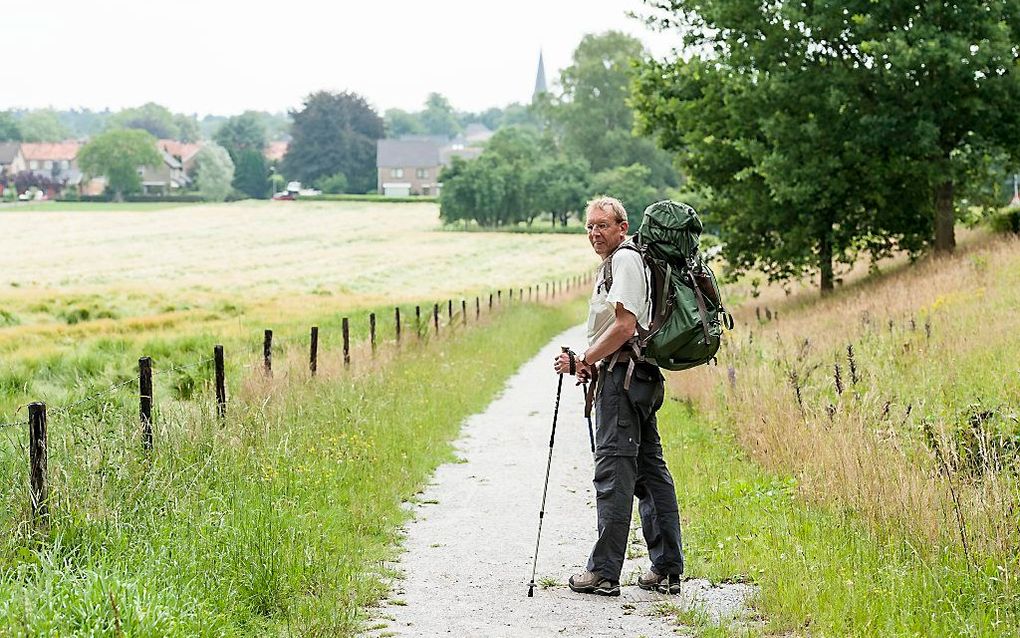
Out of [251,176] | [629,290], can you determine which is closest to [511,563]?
[629,290]

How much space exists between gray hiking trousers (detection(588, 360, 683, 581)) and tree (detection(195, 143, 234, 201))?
136633 mm

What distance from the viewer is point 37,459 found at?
637cm

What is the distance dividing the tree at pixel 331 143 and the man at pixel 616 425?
131351 mm

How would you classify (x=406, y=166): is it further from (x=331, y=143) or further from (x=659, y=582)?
(x=659, y=582)

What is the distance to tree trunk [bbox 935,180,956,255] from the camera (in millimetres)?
25062

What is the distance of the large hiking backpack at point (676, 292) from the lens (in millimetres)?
6238

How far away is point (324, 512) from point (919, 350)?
7.64m

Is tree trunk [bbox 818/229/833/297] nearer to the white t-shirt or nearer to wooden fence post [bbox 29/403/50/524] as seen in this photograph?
the white t-shirt

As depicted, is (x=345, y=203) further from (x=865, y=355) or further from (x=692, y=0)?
(x=865, y=355)

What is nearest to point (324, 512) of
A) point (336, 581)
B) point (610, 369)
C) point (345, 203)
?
point (336, 581)

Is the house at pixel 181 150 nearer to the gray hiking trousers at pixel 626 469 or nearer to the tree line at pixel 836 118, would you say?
the tree line at pixel 836 118

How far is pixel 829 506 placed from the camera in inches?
296

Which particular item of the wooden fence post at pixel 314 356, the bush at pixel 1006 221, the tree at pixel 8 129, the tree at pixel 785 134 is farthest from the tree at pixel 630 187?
the tree at pixel 8 129

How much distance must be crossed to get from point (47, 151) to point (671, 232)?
18647cm
